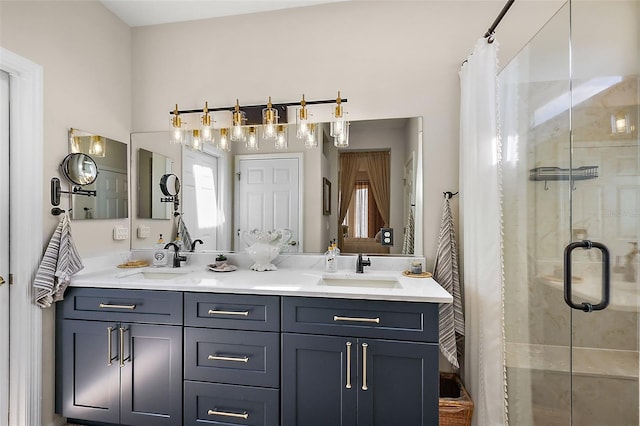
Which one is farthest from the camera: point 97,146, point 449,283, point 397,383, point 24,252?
point 97,146

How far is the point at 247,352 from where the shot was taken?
65.9 inches

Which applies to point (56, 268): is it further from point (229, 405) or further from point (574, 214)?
point (574, 214)

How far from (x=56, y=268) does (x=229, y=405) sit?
1239 millimetres

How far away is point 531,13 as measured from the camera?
205 centimetres

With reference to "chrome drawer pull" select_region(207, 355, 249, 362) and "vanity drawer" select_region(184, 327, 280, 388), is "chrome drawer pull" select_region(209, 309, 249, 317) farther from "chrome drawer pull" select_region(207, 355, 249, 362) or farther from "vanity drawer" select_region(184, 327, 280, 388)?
"chrome drawer pull" select_region(207, 355, 249, 362)

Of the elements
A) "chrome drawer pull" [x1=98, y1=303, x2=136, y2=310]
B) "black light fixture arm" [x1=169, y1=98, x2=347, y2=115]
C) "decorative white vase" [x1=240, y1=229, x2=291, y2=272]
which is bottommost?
"chrome drawer pull" [x1=98, y1=303, x2=136, y2=310]

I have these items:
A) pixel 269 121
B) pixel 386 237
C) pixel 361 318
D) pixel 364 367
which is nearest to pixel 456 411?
pixel 364 367

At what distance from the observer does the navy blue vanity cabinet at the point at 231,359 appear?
1.65m

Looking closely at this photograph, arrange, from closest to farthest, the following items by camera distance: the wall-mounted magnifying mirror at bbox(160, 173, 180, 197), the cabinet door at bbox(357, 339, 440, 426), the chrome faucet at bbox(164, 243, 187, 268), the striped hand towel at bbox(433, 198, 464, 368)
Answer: the cabinet door at bbox(357, 339, 440, 426) → the striped hand towel at bbox(433, 198, 464, 368) → the chrome faucet at bbox(164, 243, 187, 268) → the wall-mounted magnifying mirror at bbox(160, 173, 180, 197)

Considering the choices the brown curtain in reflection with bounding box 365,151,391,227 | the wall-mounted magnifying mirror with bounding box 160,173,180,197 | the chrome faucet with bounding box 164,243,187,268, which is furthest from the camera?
the wall-mounted magnifying mirror with bounding box 160,173,180,197

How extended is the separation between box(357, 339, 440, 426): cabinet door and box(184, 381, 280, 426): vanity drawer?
456mm

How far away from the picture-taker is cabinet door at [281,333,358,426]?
5.18ft

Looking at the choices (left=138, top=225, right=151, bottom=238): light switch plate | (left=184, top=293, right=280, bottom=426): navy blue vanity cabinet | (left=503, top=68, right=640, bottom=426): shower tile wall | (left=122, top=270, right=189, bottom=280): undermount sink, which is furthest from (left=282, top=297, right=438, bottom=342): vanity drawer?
(left=138, top=225, right=151, bottom=238): light switch plate

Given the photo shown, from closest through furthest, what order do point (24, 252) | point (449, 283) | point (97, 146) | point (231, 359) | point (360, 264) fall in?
point (231, 359), point (24, 252), point (449, 283), point (360, 264), point (97, 146)
